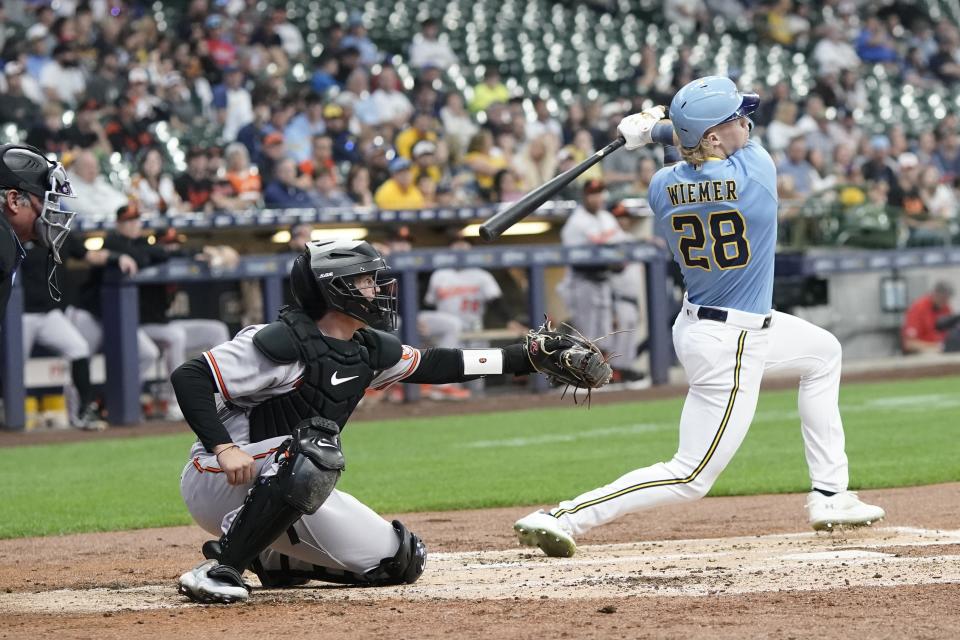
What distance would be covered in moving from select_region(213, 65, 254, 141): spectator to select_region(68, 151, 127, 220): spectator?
2483 mm

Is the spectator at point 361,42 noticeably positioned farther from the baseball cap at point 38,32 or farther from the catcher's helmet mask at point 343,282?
the catcher's helmet mask at point 343,282

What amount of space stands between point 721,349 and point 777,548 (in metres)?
0.75

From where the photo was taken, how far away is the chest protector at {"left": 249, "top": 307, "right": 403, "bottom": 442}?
438 cm

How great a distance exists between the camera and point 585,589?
14.5 ft

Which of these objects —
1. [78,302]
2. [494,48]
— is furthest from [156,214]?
[494,48]

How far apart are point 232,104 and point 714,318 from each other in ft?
34.1

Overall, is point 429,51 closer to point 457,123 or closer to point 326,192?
point 457,123

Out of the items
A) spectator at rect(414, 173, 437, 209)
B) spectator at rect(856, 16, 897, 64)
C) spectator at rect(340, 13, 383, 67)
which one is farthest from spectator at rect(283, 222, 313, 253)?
spectator at rect(856, 16, 897, 64)

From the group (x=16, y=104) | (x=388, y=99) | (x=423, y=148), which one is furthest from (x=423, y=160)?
(x=16, y=104)

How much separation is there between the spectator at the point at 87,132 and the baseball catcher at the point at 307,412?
8433 mm

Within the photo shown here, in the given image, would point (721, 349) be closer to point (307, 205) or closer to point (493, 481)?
point (493, 481)

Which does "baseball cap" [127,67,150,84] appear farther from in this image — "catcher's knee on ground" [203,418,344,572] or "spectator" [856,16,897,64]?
"spectator" [856,16,897,64]

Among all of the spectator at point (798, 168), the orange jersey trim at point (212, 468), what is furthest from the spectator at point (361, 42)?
the orange jersey trim at point (212, 468)

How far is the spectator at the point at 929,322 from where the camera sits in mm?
15312
